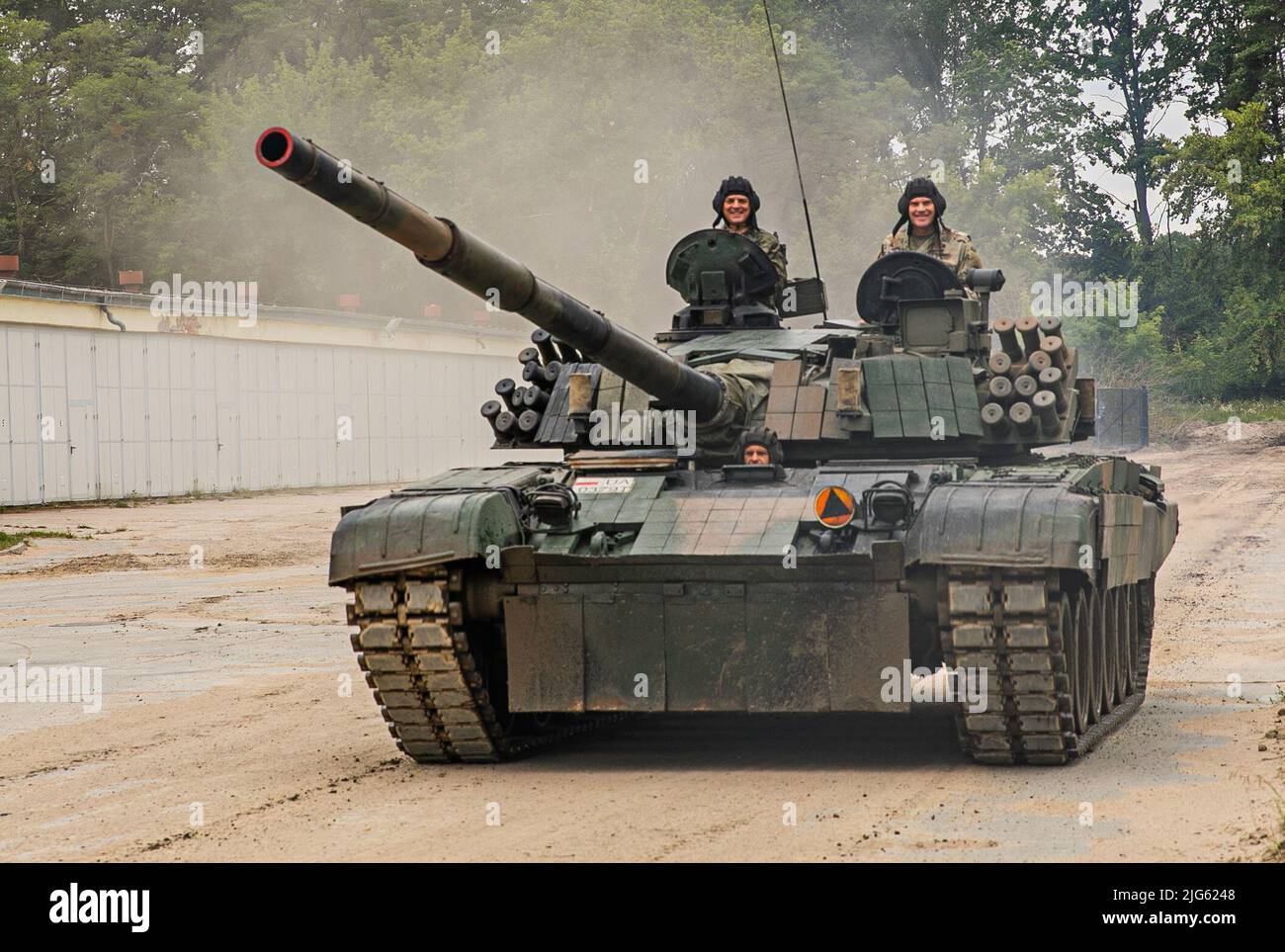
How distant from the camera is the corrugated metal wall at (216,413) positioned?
32.9m

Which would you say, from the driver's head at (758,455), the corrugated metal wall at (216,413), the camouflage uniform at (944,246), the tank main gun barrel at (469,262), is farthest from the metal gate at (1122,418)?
the tank main gun barrel at (469,262)

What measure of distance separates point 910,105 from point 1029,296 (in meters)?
11.4

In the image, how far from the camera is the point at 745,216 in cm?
1437

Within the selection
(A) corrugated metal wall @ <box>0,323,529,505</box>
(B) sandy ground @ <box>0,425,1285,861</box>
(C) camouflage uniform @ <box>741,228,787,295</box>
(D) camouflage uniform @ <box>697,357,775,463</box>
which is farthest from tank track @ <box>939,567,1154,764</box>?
(A) corrugated metal wall @ <box>0,323,529,505</box>

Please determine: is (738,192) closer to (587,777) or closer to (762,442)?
(762,442)

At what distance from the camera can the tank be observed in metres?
10.2

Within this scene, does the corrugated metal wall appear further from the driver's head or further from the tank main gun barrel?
the tank main gun barrel

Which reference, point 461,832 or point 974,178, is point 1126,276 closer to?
point 974,178

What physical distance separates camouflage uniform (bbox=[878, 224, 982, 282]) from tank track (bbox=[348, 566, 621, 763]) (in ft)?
15.3

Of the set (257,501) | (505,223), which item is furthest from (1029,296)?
(257,501)

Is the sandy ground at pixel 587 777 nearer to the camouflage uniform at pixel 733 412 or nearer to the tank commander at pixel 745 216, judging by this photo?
the camouflage uniform at pixel 733 412

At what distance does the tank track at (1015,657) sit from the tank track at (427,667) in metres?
2.69

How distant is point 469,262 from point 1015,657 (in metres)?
3.75

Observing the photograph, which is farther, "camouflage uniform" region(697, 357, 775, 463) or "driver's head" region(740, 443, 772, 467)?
"camouflage uniform" region(697, 357, 775, 463)
